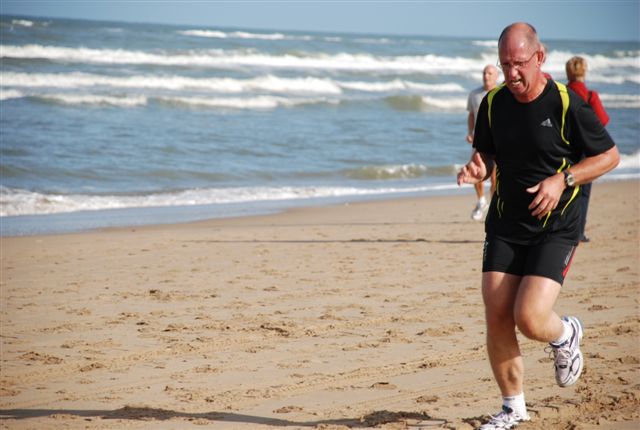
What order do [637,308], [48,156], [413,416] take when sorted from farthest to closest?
[48,156], [637,308], [413,416]

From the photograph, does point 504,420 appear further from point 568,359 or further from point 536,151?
point 536,151

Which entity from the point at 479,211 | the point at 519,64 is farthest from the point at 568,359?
the point at 479,211

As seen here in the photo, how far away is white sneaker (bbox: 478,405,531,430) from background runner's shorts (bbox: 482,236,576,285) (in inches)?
28.4

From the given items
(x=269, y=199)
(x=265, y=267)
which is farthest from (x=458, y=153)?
(x=265, y=267)

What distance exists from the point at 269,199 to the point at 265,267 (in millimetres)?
5764

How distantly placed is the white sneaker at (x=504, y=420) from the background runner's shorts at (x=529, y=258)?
721mm

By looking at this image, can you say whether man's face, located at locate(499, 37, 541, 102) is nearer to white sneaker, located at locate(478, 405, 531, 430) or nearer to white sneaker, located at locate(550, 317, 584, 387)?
white sneaker, located at locate(550, 317, 584, 387)

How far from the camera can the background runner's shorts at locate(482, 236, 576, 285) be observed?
164 inches

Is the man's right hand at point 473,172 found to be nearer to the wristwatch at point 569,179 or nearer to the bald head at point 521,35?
the wristwatch at point 569,179

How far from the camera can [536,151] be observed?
4.15 meters

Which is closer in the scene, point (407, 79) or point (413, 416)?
point (413, 416)

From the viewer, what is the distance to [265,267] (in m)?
8.90

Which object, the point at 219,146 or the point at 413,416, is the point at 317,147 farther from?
the point at 413,416

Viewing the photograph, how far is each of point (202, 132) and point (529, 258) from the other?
17946 millimetres
